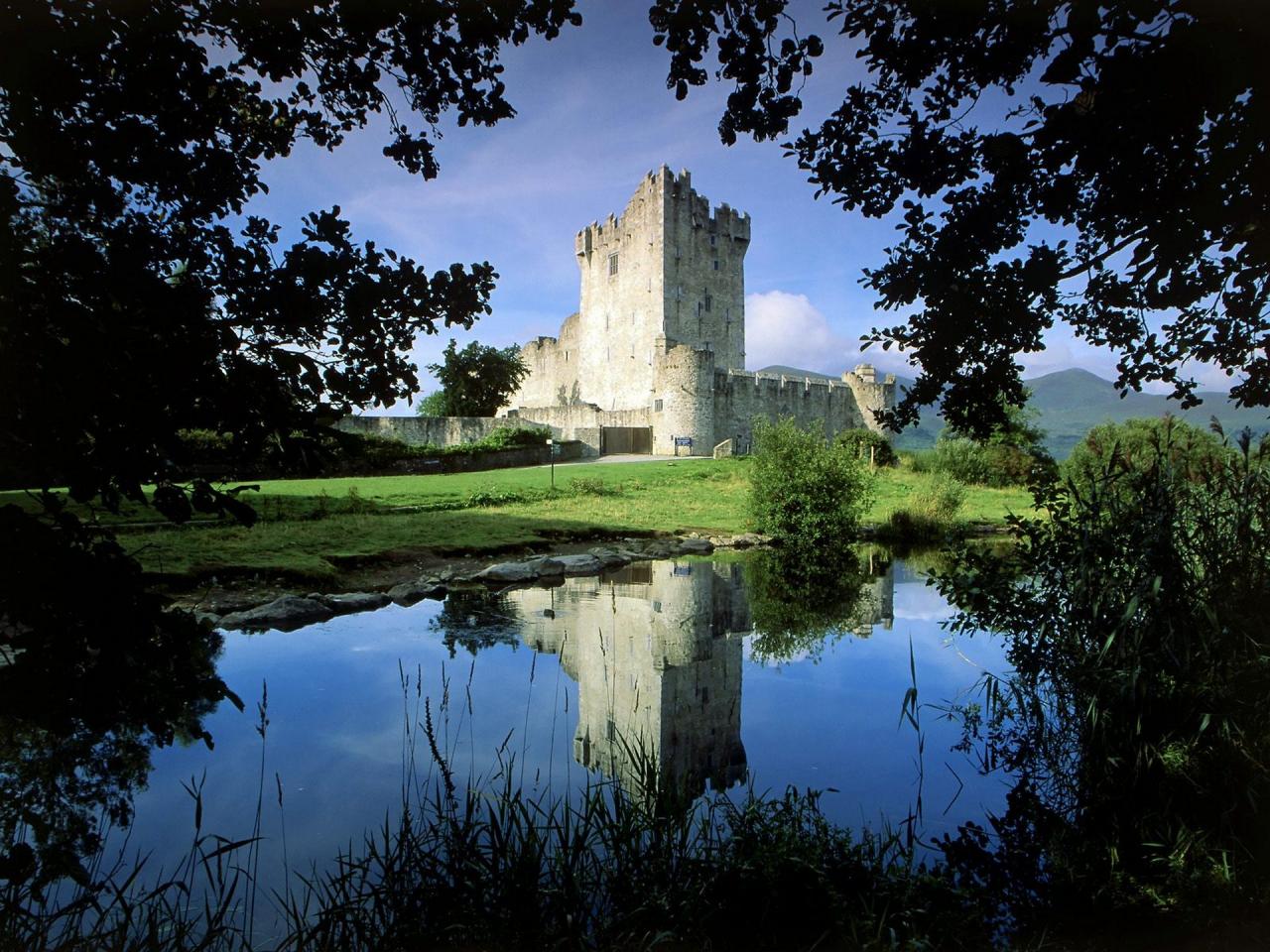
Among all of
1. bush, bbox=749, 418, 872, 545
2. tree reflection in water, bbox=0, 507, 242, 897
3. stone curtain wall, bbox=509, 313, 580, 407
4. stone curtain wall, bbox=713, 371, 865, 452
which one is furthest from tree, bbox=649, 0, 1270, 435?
stone curtain wall, bbox=509, 313, 580, 407

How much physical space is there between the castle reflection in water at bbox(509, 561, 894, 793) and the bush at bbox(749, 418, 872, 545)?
8.01 feet

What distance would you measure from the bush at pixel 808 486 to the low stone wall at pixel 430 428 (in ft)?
59.4

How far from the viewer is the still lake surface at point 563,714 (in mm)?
4371

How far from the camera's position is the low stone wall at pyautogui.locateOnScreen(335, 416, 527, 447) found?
3164 cm

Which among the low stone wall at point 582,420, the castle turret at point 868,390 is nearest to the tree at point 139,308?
the low stone wall at point 582,420

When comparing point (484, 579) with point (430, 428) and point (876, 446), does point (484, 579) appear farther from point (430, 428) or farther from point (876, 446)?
point (876, 446)

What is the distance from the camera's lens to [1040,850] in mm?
3973

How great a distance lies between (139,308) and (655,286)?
142 feet

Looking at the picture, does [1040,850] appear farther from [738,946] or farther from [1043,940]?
[738,946]

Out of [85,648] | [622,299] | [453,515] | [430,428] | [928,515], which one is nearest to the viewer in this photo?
[85,648]

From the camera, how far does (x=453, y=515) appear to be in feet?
53.1

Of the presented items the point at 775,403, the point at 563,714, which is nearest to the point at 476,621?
the point at 563,714

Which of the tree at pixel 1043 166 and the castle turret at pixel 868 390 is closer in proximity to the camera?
the tree at pixel 1043 166

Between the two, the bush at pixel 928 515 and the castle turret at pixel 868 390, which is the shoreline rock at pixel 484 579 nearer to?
the bush at pixel 928 515
